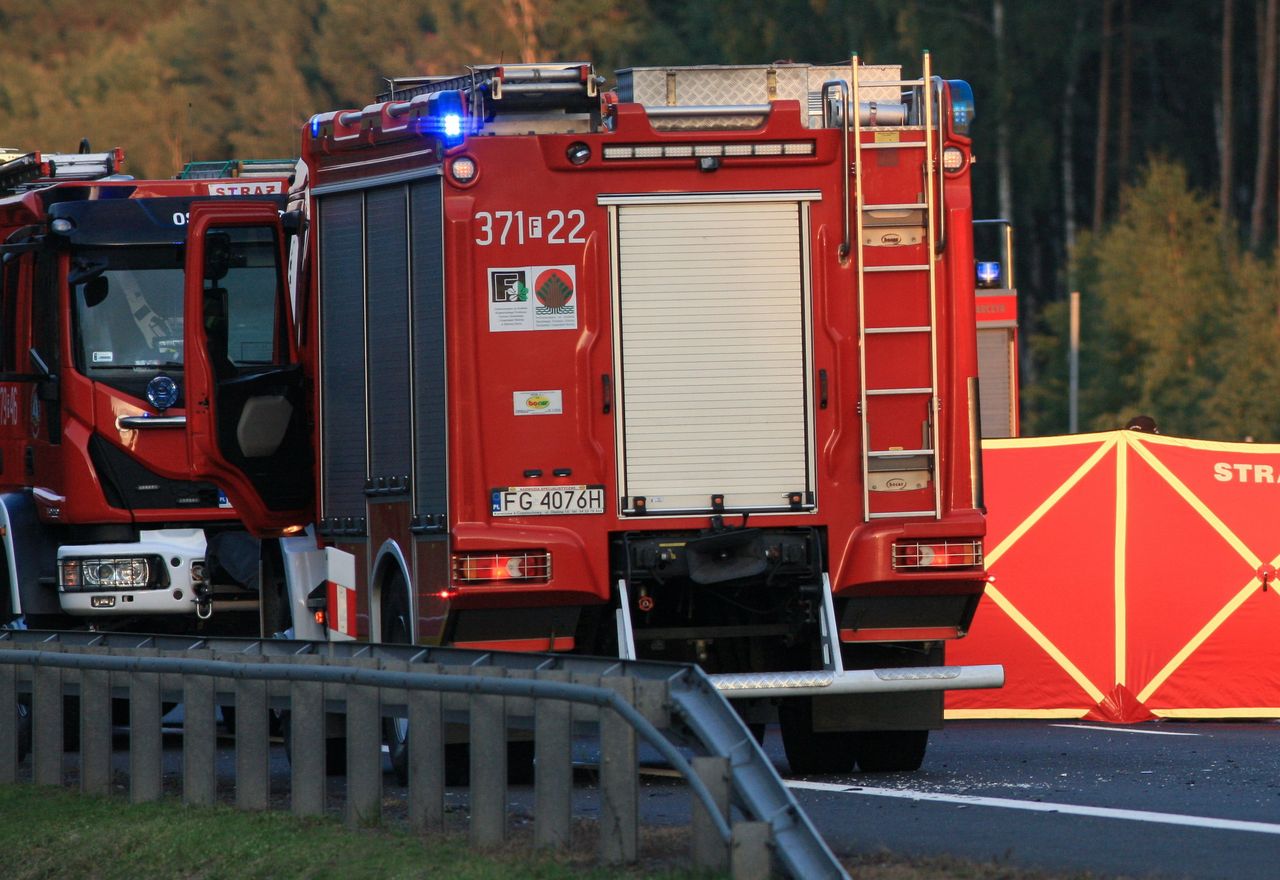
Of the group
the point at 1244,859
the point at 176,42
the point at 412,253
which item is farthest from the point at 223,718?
the point at 176,42

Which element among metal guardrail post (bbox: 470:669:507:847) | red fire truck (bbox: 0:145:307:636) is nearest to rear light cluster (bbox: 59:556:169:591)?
red fire truck (bbox: 0:145:307:636)

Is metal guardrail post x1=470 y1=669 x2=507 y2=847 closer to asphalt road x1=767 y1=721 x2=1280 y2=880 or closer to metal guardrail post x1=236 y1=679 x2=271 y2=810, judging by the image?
asphalt road x1=767 y1=721 x2=1280 y2=880

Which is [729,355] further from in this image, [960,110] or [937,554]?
[960,110]

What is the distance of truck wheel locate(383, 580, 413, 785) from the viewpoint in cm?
1231

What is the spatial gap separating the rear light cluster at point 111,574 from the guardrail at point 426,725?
292 cm

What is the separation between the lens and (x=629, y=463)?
39.8 ft

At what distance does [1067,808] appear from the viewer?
1081cm

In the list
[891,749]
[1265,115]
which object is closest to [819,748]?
[891,749]

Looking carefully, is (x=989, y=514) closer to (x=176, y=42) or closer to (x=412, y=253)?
(x=412, y=253)

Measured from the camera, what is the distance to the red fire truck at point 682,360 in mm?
12000

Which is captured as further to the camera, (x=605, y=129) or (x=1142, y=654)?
(x=1142, y=654)

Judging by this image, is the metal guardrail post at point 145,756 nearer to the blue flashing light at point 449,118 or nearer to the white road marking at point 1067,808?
the blue flashing light at point 449,118

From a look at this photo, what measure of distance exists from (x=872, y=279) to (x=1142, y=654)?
223 inches

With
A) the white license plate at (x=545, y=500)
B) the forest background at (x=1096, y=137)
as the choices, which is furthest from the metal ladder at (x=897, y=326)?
the forest background at (x=1096, y=137)
